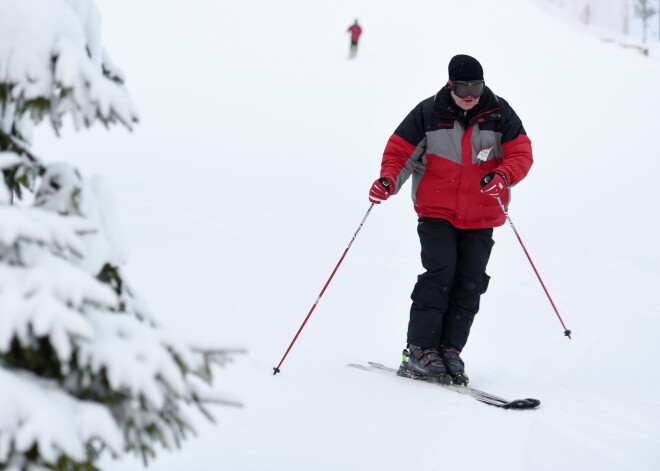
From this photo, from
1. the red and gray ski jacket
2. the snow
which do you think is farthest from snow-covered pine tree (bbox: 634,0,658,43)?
the red and gray ski jacket

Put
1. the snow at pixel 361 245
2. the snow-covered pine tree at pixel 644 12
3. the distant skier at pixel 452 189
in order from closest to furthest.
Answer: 1. the snow at pixel 361 245
2. the distant skier at pixel 452 189
3. the snow-covered pine tree at pixel 644 12

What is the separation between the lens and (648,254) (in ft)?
31.6

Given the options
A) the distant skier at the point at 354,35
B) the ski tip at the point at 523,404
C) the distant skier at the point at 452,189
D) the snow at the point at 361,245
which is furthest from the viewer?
the distant skier at the point at 354,35

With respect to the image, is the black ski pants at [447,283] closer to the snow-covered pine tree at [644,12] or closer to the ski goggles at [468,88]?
Result: the ski goggles at [468,88]

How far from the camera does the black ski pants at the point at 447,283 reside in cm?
468

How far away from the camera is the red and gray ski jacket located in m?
4.53

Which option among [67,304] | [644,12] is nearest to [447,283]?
[67,304]

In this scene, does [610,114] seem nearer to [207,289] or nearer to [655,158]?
[655,158]

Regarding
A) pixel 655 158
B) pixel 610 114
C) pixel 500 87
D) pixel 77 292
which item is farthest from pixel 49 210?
pixel 500 87

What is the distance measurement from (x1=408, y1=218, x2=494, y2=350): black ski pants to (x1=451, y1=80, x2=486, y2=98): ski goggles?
763mm

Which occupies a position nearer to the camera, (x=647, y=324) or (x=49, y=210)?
(x=49, y=210)

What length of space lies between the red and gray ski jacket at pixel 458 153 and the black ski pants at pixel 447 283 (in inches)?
4.0

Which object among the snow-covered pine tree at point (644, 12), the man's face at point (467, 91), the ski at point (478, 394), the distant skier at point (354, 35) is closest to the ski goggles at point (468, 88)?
the man's face at point (467, 91)

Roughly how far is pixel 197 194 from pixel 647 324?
671 cm
